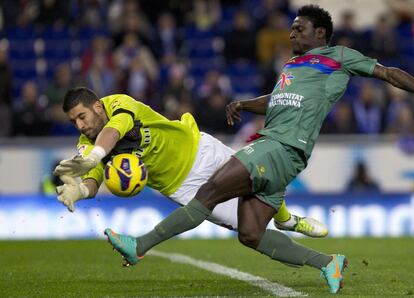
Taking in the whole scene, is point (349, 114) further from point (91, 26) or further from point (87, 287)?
point (87, 287)

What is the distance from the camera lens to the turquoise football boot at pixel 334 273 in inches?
287

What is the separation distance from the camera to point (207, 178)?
8281mm

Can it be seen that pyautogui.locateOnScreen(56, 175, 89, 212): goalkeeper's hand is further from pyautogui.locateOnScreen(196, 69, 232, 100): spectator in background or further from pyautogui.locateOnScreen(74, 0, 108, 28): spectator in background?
pyautogui.locateOnScreen(74, 0, 108, 28): spectator in background

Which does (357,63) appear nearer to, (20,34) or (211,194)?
(211,194)

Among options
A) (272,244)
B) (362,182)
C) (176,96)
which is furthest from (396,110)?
(272,244)

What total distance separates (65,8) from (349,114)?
20.2 ft

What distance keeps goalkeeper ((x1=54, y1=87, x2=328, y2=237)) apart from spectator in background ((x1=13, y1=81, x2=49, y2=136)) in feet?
28.7

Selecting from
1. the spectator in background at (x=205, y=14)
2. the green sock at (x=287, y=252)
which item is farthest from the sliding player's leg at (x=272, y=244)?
the spectator in background at (x=205, y=14)

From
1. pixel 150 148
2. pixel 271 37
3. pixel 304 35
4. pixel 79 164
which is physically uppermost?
pixel 304 35

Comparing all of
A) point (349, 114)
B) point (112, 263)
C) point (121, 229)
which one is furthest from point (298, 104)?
point (349, 114)

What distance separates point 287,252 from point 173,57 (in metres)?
11.1

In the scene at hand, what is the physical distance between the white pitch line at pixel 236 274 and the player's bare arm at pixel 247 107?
1.30 metres

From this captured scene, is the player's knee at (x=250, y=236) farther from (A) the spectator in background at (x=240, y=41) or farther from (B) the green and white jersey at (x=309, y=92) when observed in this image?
(A) the spectator in background at (x=240, y=41)

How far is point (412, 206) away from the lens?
14.9 metres
